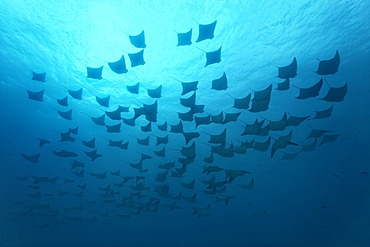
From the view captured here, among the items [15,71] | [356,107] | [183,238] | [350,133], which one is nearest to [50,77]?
[15,71]

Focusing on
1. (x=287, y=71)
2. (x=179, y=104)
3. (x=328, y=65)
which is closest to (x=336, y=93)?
(x=328, y=65)

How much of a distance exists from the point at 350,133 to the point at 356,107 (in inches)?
122

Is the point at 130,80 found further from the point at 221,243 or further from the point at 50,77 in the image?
the point at 221,243

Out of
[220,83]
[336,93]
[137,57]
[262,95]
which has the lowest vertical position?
[262,95]

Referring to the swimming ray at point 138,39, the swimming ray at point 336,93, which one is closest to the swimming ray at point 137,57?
the swimming ray at point 138,39

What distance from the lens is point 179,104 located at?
16.0 m

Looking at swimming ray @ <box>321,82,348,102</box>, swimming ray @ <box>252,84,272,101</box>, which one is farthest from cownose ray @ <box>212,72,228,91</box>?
swimming ray @ <box>321,82,348,102</box>

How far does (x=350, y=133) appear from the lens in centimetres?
1872

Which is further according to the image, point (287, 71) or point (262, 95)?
point (262, 95)

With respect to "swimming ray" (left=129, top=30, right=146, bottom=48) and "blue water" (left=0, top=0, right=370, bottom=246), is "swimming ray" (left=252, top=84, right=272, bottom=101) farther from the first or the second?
"swimming ray" (left=129, top=30, right=146, bottom=48)

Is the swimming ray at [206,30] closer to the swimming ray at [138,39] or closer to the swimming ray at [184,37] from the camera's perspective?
the swimming ray at [184,37]

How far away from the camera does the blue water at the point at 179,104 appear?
11031 millimetres

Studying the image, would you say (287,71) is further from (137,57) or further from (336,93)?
(137,57)

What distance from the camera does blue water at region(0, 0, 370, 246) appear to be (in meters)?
11.0
